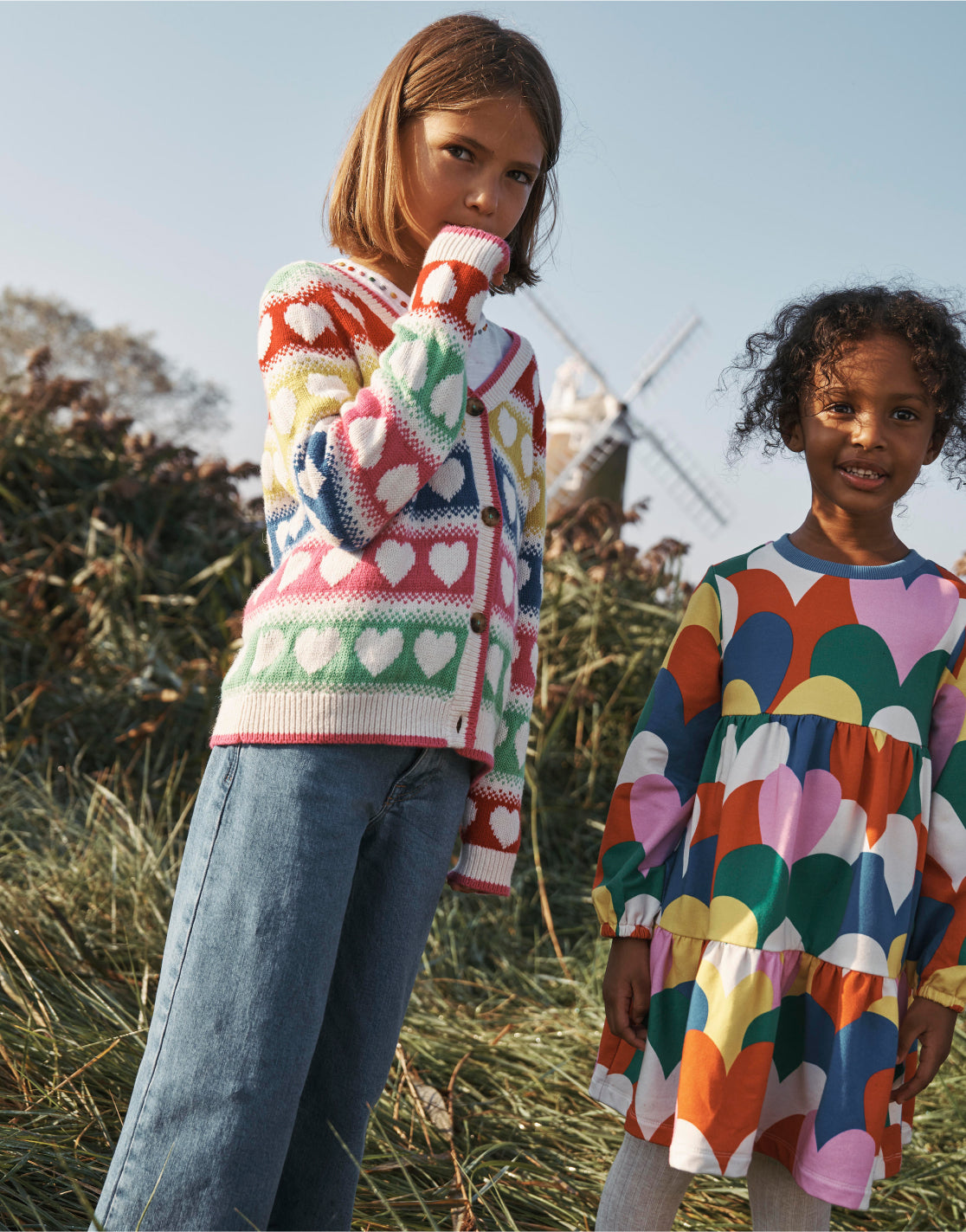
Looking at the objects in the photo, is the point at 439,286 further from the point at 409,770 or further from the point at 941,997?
the point at 941,997

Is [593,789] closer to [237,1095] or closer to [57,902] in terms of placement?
[57,902]

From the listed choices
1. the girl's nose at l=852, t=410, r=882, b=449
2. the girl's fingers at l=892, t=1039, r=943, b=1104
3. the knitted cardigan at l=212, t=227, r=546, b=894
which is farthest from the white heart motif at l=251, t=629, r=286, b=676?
the girl's fingers at l=892, t=1039, r=943, b=1104

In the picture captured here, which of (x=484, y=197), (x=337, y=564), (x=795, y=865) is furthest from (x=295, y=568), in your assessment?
(x=795, y=865)

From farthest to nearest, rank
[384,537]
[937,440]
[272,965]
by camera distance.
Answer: [937,440] < [384,537] < [272,965]

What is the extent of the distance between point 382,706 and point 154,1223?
60cm

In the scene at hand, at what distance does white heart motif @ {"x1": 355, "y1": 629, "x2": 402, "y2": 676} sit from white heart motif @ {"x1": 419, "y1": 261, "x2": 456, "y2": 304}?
41 cm

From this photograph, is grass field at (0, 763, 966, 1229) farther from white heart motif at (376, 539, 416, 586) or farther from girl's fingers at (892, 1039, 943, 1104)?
white heart motif at (376, 539, 416, 586)

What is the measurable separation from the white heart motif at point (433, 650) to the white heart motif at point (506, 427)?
34cm

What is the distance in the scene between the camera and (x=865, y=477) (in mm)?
1455

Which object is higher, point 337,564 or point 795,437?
point 795,437

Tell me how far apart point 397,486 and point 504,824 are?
0.49 meters

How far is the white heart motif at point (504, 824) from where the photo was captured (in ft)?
4.40

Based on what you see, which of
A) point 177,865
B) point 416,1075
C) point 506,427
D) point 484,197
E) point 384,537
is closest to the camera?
point 384,537

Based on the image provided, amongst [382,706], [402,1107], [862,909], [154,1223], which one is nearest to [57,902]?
[402,1107]
